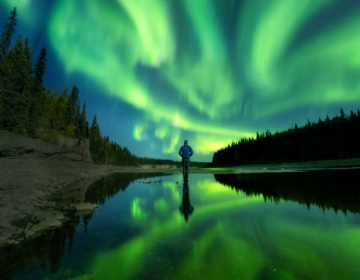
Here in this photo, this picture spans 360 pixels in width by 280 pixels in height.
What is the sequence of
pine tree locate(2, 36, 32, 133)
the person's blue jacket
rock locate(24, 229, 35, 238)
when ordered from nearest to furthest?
rock locate(24, 229, 35, 238)
the person's blue jacket
pine tree locate(2, 36, 32, 133)

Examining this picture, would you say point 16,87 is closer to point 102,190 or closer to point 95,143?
point 102,190

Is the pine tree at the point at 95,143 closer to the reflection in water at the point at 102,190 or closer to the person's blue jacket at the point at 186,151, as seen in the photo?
the reflection in water at the point at 102,190

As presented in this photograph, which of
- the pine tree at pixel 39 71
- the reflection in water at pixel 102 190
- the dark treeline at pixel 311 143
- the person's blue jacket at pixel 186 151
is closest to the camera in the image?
the reflection in water at pixel 102 190

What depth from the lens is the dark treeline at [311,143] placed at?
73.6 m

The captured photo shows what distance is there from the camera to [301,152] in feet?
284

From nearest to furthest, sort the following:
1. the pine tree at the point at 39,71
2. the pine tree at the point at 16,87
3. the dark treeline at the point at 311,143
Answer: the pine tree at the point at 16,87, the pine tree at the point at 39,71, the dark treeline at the point at 311,143

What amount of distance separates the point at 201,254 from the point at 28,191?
826 cm

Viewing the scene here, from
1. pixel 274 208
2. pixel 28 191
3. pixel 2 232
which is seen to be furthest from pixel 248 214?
pixel 28 191

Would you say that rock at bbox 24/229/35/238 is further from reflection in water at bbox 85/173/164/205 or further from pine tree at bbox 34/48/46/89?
pine tree at bbox 34/48/46/89

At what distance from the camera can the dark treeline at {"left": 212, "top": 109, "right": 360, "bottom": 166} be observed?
242 feet

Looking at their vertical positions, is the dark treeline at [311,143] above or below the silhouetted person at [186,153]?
above

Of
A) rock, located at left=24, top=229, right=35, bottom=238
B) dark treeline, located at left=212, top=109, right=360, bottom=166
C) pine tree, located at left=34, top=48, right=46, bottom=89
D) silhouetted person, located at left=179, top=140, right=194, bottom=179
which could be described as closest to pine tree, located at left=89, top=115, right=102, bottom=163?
pine tree, located at left=34, top=48, right=46, bottom=89

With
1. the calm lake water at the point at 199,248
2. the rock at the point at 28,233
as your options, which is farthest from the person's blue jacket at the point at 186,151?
the rock at the point at 28,233

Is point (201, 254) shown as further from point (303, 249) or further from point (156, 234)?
point (303, 249)
